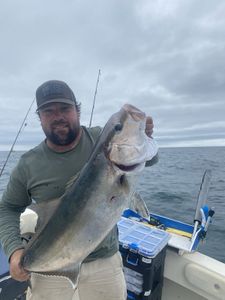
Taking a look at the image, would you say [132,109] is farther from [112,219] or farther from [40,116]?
[40,116]

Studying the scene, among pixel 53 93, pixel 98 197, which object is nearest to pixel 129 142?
pixel 98 197

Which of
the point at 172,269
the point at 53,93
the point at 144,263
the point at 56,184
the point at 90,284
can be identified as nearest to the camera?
the point at 53,93

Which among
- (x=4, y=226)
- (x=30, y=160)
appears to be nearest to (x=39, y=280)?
(x=4, y=226)

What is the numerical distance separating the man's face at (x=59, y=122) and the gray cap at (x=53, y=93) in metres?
0.05

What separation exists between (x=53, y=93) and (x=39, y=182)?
895mm

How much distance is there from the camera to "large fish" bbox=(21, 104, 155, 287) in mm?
2332

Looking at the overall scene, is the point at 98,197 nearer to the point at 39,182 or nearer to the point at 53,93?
the point at 39,182

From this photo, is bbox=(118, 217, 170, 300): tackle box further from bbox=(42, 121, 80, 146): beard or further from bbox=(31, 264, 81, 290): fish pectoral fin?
bbox=(42, 121, 80, 146): beard

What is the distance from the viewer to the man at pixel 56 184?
3.02 meters

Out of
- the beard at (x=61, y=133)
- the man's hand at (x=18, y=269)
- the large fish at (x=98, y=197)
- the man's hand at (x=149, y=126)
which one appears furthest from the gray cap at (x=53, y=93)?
the man's hand at (x=18, y=269)

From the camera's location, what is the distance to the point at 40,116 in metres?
3.06

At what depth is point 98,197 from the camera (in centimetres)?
237

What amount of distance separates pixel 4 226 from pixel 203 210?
3302mm

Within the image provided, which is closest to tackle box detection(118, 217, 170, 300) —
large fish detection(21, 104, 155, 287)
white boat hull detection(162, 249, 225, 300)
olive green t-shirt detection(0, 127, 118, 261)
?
white boat hull detection(162, 249, 225, 300)
